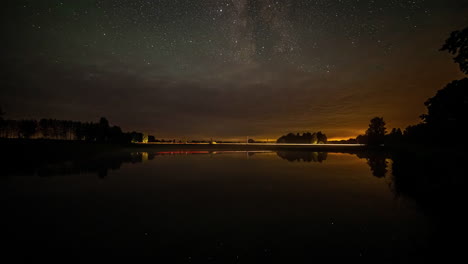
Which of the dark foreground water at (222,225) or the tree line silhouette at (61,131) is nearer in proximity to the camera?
the dark foreground water at (222,225)

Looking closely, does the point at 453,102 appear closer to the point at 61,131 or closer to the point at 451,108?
the point at 451,108

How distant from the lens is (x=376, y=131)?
112m

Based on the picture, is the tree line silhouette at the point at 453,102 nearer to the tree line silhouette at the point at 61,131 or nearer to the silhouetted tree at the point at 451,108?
the silhouetted tree at the point at 451,108

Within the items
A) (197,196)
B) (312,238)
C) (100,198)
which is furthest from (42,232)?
(312,238)

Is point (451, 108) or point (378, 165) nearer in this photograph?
point (451, 108)

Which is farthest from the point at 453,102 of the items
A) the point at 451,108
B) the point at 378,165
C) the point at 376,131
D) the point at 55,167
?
the point at 376,131

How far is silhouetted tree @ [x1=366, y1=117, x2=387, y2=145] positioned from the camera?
356 feet

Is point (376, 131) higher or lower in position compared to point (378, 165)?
higher

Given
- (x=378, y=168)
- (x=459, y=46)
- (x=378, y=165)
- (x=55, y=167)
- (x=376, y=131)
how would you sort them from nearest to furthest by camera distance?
(x=459, y=46)
(x=55, y=167)
(x=378, y=168)
(x=378, y=165)
(x=376, y=131)

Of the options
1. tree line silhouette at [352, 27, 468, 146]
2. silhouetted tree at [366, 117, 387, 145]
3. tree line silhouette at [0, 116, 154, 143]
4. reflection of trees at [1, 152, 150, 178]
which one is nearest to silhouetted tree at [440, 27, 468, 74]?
Result: tree line silhouette at [352, 27, 468, 146]

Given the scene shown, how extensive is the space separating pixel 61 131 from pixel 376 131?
218227mm

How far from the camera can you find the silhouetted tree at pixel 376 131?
10850 cm

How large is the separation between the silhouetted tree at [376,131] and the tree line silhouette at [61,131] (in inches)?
5923

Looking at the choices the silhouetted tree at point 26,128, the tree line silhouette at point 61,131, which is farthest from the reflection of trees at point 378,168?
the silhouetted tree at point 26,128
